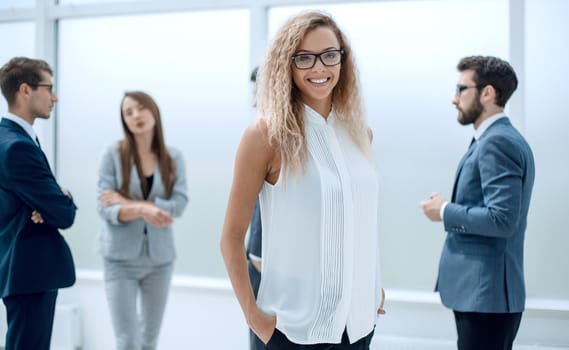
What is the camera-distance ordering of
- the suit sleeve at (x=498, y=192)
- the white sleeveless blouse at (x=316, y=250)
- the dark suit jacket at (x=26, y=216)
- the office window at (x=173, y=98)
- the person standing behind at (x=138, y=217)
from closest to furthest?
1. the white sleeveless blouse at (x=316, y=250)
2. the suit sleeve at (x=498, y=192)
3. the dark suit jacket at (x=26, y=216)
4. the person standing behind at (x=138, y=217)
5. the office window at (x=173, y=98)

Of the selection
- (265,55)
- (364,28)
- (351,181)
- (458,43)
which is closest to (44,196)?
(265,55)

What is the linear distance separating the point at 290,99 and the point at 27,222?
1377 millimetres

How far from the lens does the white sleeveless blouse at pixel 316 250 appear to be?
1.55 meters

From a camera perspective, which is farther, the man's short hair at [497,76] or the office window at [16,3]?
the office window at [16,3]

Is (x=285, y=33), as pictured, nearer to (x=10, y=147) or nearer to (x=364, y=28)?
(x=10, y=147)

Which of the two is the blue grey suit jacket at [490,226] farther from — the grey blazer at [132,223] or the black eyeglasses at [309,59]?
the grey blazer at [132,223]

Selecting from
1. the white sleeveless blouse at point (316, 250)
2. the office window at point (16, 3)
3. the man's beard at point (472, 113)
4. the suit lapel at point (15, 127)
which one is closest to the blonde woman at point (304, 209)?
the white sleeveless blouse at point (316, 250)

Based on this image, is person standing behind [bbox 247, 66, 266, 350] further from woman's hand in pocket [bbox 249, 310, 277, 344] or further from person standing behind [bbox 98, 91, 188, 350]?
woman's hand in pocket [bbox 249, 310, 277, 344]

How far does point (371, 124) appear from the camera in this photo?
11.8ft

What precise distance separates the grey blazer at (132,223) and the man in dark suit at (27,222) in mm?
586

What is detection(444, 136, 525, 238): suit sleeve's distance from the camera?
2.27 metres

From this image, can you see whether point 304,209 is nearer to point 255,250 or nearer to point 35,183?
point 255,250

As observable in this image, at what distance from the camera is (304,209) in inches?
60.9

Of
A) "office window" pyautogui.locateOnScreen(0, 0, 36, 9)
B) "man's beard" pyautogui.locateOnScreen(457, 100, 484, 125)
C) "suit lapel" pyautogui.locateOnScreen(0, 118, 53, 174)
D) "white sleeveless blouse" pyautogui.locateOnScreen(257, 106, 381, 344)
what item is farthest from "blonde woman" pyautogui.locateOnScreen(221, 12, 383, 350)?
"office window" pyautogui.locateOnScreen(0, 0, 36, 9)
